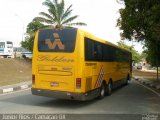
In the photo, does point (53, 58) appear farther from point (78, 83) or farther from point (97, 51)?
point (97, 51)

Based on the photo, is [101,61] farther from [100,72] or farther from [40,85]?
[40,85]

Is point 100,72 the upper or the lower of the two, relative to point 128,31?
lower

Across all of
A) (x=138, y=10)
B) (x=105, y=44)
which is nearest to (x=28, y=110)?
(x=105, y=44)

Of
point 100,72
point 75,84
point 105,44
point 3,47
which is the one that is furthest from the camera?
point 3,47

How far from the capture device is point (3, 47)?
68750 millimetres

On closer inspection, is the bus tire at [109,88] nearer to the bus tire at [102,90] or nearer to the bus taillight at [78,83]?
the bus tire at [102,90]

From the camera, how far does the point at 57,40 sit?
1398cm

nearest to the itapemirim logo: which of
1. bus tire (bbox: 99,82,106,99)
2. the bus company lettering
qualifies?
the bus company lettering

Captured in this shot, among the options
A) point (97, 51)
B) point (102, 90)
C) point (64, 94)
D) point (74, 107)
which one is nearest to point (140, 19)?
point (97, 51)

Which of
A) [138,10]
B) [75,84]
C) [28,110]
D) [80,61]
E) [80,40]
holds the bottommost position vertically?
[28,110]

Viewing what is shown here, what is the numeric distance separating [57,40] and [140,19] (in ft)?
22.7

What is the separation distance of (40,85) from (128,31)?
10579 millimetres

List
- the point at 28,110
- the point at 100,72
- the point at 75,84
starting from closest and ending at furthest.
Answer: the point at 28,110 → the point at 75,84 → the point at 100,72

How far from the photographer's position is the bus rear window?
13734mm
